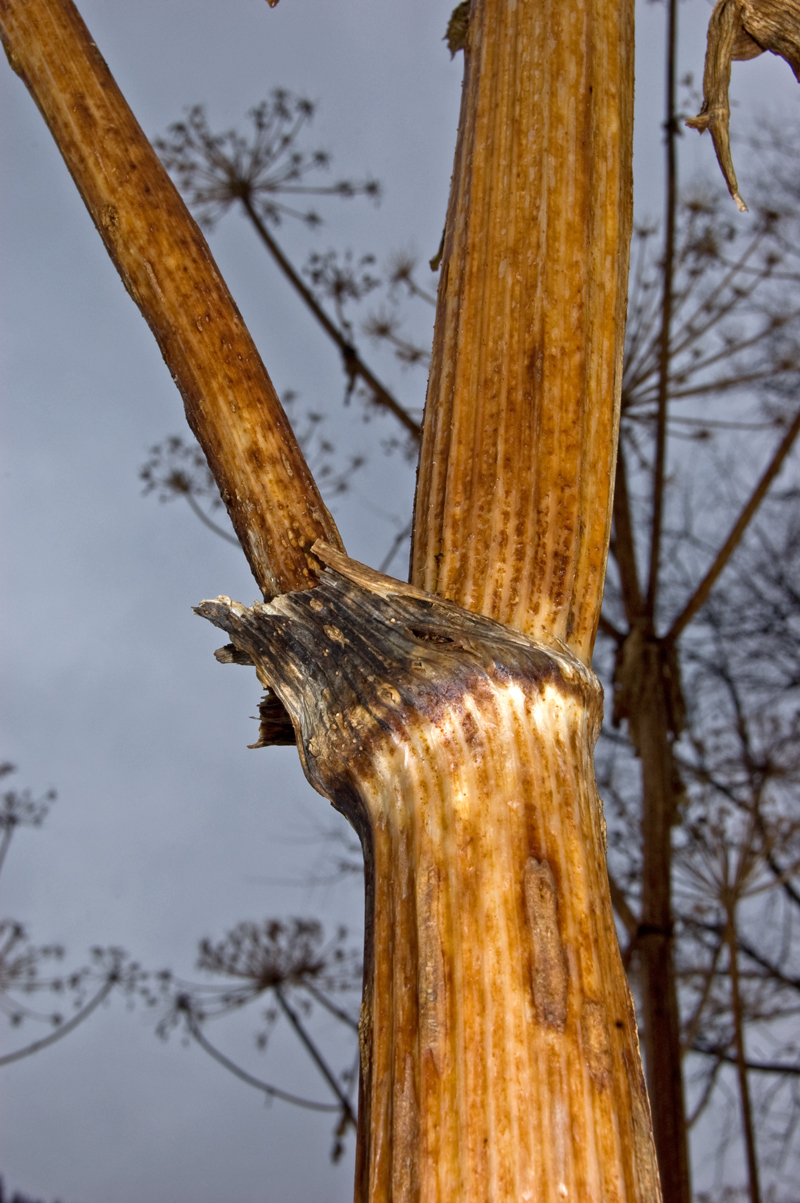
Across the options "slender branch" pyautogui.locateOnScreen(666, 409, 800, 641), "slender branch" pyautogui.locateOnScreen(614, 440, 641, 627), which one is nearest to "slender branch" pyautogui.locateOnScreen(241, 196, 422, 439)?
"slender branch" pyautogui.locateOnScreen(614, 440, 641, 627)

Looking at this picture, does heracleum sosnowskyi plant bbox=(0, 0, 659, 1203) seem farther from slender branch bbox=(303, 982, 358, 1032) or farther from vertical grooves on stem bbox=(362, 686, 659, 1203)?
slender branch bbox=(303, 982, 358, 1032)

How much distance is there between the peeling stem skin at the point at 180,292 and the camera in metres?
0.76

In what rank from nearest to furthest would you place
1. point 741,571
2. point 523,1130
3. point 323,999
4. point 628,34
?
point 523,1130 → point 628,34 → point 323,999 → point 741,571

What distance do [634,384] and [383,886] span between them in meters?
2.65

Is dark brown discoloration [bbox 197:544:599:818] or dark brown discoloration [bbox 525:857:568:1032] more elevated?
dark brown discoloration [bbox 197:544:599:818]

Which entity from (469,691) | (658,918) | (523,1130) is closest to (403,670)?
(469,691)

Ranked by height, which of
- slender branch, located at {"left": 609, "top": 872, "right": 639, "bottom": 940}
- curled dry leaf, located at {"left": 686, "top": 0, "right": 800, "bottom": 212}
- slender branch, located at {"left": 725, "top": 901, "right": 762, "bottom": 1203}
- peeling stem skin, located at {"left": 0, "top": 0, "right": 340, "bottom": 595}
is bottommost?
slender branch, located at {"left": 725, "top": 901, "right": 762, "bottom": 1203}

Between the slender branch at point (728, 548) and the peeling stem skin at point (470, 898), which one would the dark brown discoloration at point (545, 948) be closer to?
the peeling stem skin at point (470, 898)

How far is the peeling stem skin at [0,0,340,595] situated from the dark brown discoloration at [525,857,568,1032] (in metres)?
0.29

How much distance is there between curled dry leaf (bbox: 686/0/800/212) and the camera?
896mm

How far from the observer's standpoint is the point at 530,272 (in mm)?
750

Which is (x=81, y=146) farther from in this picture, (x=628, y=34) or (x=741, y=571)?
(x=741, y=571)

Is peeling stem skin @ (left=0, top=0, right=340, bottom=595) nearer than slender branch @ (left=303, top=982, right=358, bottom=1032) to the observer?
Yes

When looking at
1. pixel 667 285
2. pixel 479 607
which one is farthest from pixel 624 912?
pixel 479 607
